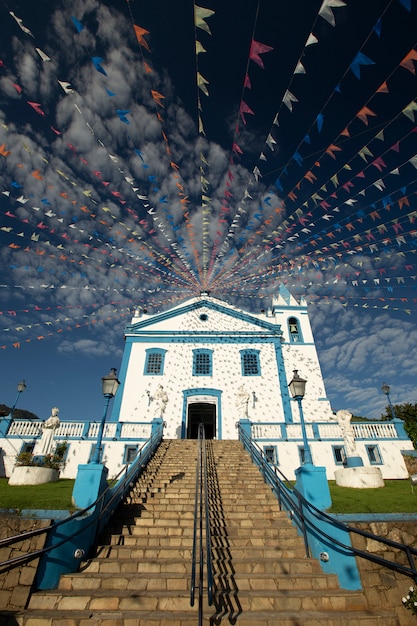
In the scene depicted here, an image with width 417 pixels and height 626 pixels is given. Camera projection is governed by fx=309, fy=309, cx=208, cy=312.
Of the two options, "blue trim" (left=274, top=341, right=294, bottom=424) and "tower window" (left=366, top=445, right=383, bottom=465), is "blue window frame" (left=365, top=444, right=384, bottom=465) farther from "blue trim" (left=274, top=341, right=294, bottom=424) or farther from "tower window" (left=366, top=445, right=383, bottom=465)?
"blue trim" (left=274, top=341, right=294, bottom=424)

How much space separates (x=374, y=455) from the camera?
1380 centimetres

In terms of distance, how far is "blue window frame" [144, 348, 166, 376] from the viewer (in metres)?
18.8

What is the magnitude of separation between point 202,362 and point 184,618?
15306mm

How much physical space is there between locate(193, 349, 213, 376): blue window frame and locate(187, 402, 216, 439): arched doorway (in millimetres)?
1857

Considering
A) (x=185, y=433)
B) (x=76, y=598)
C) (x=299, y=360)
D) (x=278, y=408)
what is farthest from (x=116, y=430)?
(x=299, y=360)

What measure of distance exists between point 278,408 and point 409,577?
1254 cm

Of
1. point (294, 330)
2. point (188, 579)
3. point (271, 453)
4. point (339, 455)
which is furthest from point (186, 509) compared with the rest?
point (294, 330)

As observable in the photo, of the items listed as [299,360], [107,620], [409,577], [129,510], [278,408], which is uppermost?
[299,360]

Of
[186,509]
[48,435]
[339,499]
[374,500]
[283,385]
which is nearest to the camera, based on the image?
[186,509]

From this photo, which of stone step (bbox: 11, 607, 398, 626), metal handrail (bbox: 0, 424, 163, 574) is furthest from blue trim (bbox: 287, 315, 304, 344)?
stone step (bbox: 11, 607, 398, 626)

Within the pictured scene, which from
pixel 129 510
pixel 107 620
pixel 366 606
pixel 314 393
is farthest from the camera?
pixel 314 393

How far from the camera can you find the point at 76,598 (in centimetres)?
465

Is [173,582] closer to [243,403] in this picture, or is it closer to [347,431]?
[347,431]

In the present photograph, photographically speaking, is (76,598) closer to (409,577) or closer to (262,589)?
(262,589)
